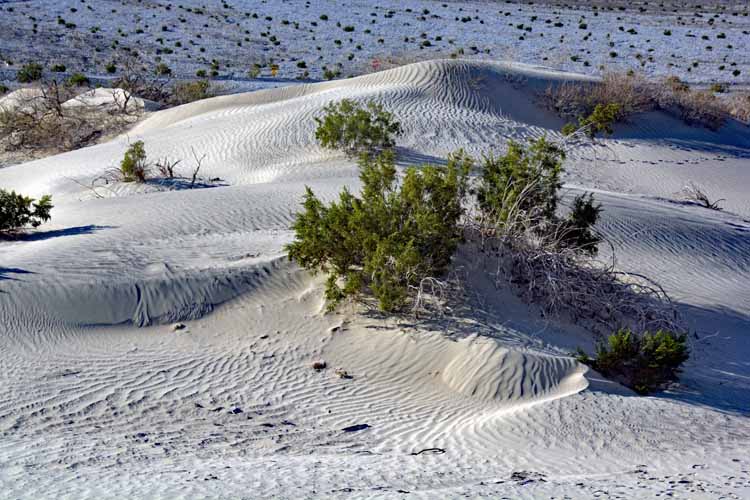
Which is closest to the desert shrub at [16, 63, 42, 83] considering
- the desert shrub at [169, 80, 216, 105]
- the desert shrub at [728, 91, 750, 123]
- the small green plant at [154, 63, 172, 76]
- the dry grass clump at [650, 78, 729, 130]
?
the small green plant at [154, 63, 172, 76]

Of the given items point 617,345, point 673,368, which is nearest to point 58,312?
point 617,345

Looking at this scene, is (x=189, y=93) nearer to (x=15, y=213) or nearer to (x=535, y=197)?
(x=15, y=213)

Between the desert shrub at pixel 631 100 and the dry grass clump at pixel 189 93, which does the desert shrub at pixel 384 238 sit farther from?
the dry grass clump at pixel 189 93

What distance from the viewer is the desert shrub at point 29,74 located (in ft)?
89.7

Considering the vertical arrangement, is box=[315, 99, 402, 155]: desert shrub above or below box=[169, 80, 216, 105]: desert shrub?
above

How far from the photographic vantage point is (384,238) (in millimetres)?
8117

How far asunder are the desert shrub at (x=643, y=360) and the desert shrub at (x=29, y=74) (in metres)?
25.5

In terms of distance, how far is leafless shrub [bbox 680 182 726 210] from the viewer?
50.2 feet

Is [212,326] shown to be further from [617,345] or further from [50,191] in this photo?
[50,191]

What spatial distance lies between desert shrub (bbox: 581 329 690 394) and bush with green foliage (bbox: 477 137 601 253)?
241 centimetres

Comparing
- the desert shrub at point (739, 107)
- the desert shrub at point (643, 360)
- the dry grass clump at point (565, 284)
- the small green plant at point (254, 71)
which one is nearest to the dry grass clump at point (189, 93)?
the small green plant at point (254, 71)

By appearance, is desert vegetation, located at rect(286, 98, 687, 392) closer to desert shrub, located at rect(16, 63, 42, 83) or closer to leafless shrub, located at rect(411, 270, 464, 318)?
leafless shrub, located at rect(411, 270, 464, 318)

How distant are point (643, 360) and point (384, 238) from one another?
2.80 meters

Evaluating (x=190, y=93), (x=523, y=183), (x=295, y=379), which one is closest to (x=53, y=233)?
(x=295, y=379)
